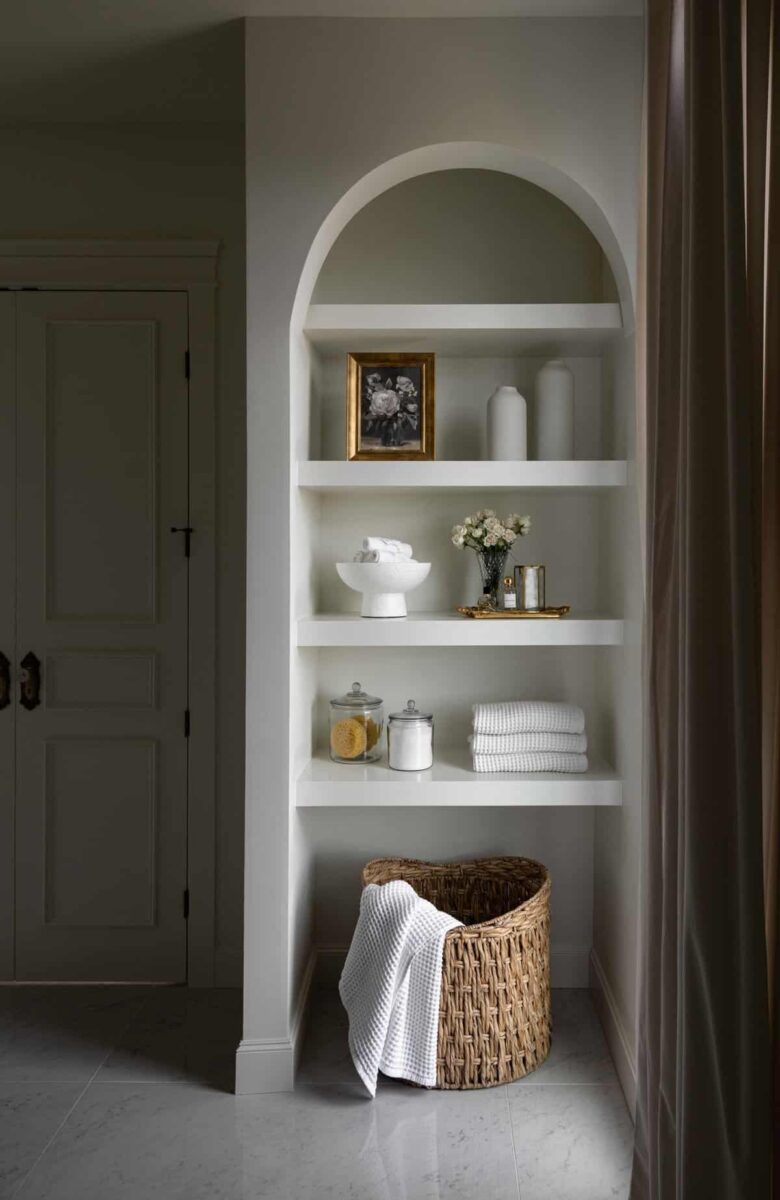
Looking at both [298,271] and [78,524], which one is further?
[78,524]

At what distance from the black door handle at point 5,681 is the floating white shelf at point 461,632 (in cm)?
113

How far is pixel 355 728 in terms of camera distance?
2592 millimetres

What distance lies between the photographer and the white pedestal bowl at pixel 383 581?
2.47m

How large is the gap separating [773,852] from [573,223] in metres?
2.20

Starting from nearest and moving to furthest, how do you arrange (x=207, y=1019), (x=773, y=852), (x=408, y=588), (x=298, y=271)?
(x=773, y=852)
(x=298, y=271)
(x=408, y=588)
(x=207, y=1019)

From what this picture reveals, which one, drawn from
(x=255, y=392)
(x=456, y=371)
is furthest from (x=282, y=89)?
(x=456, y=371)

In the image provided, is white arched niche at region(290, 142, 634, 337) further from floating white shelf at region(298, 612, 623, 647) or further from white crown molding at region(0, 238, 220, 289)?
floating white shelf at region(298, 612, 623, 647)

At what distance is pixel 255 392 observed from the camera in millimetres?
2266

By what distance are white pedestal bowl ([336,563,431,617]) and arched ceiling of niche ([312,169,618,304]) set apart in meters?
0.90

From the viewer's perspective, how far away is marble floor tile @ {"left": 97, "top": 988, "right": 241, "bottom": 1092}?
239 centimetres

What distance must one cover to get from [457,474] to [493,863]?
116 cm

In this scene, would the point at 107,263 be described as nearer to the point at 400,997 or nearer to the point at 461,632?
the point at 461,632

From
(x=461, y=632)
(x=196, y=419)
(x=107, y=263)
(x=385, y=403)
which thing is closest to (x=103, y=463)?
(x=196, y=419)

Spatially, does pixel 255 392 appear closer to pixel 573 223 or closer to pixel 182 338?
pixel 182 338
